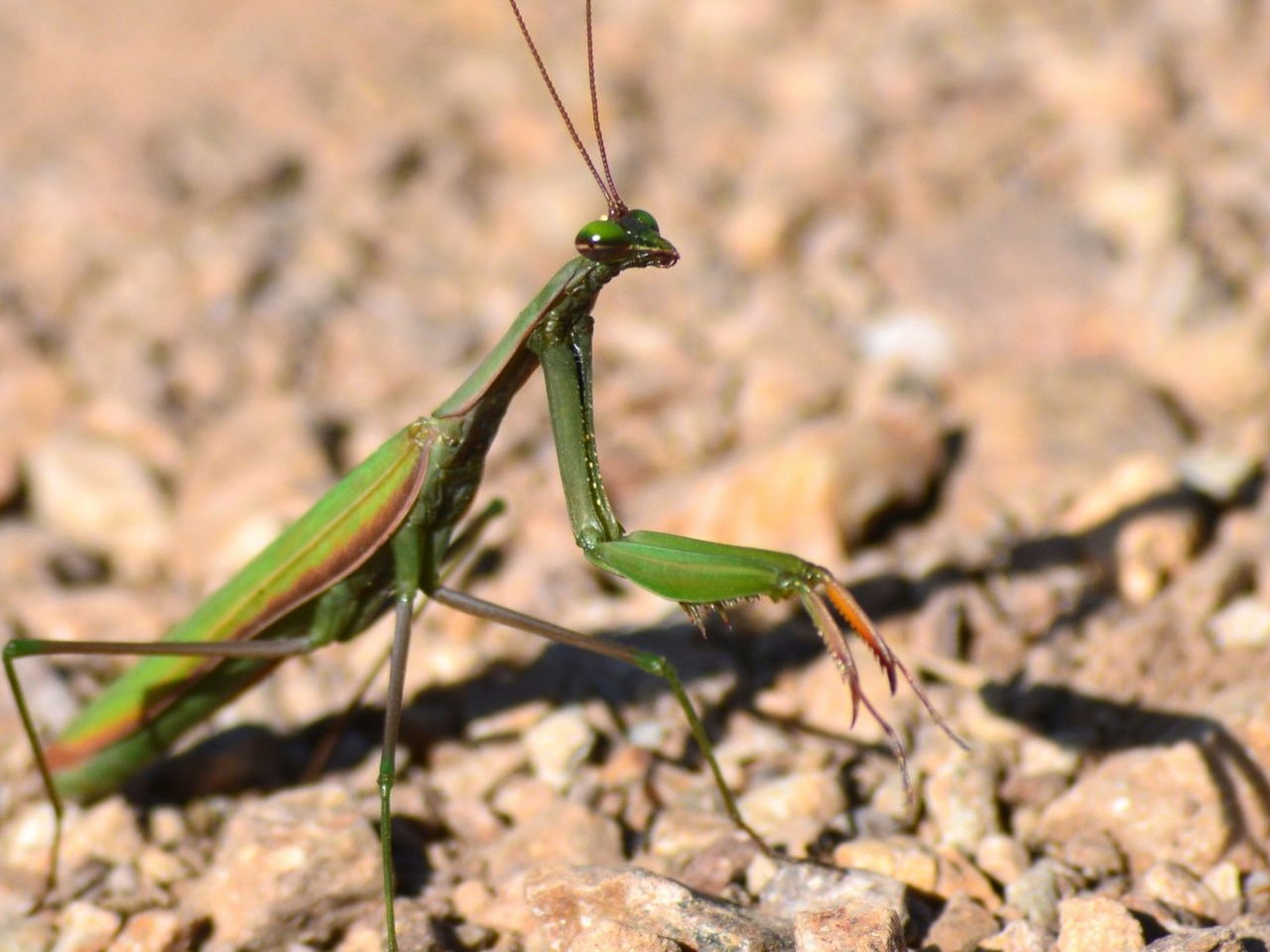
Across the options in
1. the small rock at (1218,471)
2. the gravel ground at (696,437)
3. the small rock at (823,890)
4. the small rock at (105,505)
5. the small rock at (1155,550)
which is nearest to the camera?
the small rock at (823,890)

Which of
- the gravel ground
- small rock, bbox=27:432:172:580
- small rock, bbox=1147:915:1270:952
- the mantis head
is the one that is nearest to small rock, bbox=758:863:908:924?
the gravel ground

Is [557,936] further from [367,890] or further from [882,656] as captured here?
[882,656]

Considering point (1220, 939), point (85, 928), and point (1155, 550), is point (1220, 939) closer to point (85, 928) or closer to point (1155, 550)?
point (1155, 550)

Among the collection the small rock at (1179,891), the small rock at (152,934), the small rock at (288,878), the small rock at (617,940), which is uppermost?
the small rock at (288,878)

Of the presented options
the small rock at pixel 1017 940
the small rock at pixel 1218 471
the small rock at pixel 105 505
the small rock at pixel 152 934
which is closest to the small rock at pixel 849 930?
the small rock at pixel 1017 940

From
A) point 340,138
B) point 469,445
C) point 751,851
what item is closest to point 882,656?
point 751,851

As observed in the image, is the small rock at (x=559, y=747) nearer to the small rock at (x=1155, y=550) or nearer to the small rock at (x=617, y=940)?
the small rock at (x=617, y=940)

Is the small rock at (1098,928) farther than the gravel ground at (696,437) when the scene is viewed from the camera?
No
